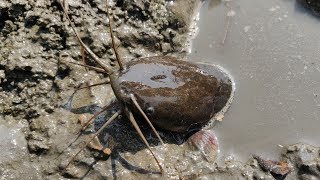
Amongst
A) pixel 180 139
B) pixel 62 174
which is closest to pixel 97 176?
pixel 62 174

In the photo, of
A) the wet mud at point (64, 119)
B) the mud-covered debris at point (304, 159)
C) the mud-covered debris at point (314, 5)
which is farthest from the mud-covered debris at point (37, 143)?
the mud-covered debris at point (314, 5)

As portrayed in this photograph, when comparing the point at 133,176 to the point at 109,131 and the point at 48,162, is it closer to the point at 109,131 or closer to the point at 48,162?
the point at 109,131

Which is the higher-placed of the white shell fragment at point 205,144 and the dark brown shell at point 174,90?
the dark brown shell at point 174,90

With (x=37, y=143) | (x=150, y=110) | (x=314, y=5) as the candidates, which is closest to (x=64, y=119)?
(x=37, y=143)

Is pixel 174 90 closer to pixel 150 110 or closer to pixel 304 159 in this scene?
pixel 150 110

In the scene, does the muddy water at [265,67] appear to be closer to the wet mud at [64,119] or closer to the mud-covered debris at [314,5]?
the mud-covered debris at [314,5]

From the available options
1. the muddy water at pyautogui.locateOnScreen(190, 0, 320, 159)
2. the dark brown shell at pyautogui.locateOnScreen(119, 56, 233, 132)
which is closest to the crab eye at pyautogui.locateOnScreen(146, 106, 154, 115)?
the dark brown shell at pyautogui.locateOnScreen(119, 56, 233, 132)
